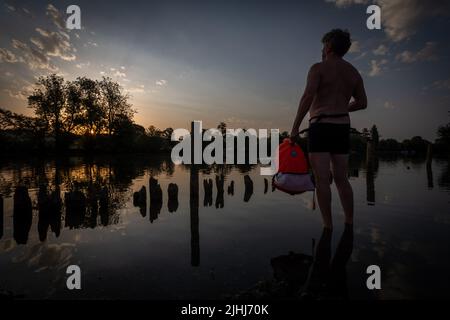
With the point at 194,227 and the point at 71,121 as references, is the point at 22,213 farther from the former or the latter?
the point at 71,121

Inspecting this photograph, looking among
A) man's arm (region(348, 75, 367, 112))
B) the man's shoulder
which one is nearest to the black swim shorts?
man's arm (region(348, 75, 367, 112))

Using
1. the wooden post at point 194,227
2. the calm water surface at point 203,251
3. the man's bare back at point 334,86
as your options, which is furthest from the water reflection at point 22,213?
the man's bare back at point 334,86

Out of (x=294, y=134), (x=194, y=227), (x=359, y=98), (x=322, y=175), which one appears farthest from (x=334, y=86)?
(x=194, y=227)

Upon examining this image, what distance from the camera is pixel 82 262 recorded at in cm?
383

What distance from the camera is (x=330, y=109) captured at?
386cm

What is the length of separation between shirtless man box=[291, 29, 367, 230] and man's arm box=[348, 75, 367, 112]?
0.02 m

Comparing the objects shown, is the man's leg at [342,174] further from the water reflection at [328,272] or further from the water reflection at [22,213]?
the water reflection at [22,213]

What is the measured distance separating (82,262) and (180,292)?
2.14m

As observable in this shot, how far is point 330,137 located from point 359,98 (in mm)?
990

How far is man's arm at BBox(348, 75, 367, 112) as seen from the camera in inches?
161

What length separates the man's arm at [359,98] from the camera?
4.09 metres

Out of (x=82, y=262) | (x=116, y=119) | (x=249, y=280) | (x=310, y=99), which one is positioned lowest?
(x=82, y=262)
